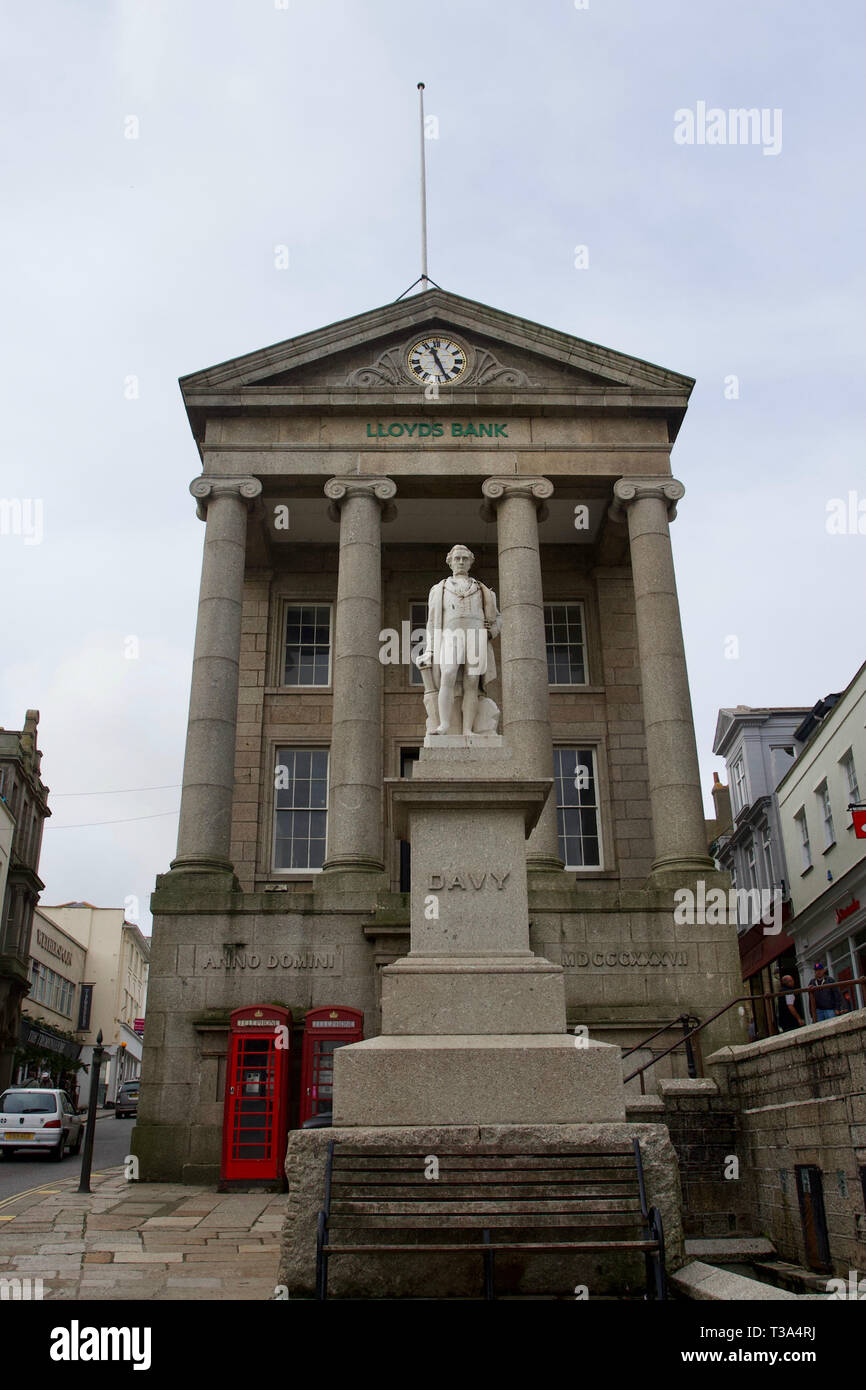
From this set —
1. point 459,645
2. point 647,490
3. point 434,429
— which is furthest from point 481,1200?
point 434,429

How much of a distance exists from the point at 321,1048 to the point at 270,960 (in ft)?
6.69

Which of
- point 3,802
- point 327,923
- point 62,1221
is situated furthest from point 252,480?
point 3,802

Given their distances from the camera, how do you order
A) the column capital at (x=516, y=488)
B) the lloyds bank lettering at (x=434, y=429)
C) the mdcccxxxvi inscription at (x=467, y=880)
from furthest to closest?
the lloyds bank lettering at (x=434, y=429) < the column capital at (x=516, y=488) < the mdcccxxxvi inscription at (x=467, y=880)

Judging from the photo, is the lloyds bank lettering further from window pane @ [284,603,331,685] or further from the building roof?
window pane @ [284,603,331,685]

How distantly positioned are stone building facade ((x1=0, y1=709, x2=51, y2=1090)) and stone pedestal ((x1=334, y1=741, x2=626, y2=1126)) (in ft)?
166

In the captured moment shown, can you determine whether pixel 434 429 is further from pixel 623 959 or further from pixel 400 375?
pixel 623 959

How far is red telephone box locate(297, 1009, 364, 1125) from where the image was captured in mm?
18219

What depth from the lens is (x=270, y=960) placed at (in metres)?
19.9

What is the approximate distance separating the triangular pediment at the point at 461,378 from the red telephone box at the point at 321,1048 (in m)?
14.0

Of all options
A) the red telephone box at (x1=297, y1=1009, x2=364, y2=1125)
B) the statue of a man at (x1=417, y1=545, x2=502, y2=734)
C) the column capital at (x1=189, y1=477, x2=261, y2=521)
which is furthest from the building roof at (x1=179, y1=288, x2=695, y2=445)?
the statue of a man at (x1=417, y1=545, x2=502, y2=734)

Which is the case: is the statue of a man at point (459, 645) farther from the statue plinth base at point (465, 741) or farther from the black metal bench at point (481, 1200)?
the black metal bench at point (481, 1200)

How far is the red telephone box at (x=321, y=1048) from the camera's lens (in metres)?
18.2

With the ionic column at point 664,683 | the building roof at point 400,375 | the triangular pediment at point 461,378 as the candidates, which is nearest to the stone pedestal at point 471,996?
the ionic column at point 664,683
